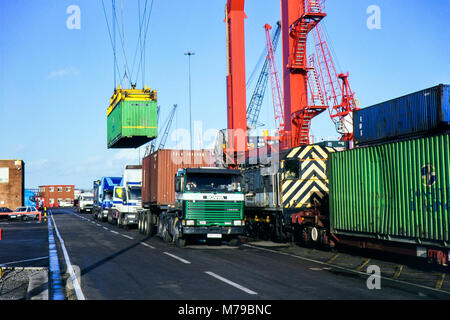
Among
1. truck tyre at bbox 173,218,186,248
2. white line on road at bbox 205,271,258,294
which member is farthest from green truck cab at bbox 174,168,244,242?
white line on road at bbox 205,271,258,294

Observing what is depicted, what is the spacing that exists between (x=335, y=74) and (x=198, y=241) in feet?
114

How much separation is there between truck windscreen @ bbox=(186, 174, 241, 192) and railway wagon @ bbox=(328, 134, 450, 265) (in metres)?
3.91

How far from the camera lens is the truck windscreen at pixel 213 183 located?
61.5ft

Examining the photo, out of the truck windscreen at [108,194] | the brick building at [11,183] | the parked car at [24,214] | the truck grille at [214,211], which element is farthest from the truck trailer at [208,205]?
the brick building at [11,183]

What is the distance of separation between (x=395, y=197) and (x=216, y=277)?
5541 millimetres

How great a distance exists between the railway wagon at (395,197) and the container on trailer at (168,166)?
9.07 meters

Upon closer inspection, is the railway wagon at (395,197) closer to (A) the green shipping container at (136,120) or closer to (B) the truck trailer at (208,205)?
(B) the truck trailer at (208,205)

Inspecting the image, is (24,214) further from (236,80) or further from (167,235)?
(167,235)

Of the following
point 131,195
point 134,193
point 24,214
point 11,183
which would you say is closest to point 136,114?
point 134,193

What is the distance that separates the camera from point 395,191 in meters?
13.5

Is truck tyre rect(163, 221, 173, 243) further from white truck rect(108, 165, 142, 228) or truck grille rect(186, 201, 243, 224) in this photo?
white truck rect(108, 165, 142, 228)

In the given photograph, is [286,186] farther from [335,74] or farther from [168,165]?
[335,74]

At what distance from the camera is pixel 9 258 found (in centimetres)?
1639
